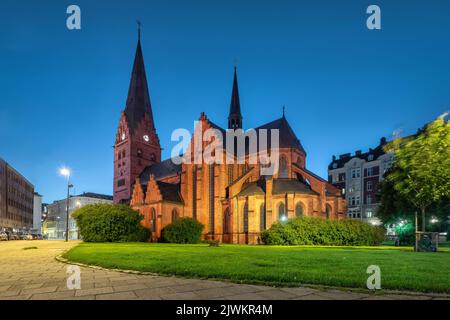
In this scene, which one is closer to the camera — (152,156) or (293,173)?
(293,173)

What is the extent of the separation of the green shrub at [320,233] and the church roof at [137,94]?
141ft

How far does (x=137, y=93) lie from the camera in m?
67.6

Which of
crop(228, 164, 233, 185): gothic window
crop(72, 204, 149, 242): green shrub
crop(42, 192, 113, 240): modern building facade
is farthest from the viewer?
crop(42, 192, 113, 240): modern building facade

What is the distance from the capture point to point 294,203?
40.5 metres

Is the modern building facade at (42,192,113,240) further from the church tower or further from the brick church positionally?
the brick church

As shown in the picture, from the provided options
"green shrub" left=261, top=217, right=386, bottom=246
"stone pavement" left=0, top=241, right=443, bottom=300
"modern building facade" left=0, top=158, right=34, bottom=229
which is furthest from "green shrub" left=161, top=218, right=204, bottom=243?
"modern building facade" left=0, top=158, right=34, bottom=229

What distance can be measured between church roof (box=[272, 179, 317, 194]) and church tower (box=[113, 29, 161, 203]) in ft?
108

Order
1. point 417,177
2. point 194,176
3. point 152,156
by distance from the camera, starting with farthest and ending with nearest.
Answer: point 152,156 → point 194,176 → point 417,177

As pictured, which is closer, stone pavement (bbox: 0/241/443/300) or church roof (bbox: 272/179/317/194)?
stone pavement (bbox: 0/241/443/300)

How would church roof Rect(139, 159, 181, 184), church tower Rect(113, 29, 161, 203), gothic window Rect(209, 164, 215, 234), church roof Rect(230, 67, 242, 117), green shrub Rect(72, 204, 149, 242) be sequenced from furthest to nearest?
church tower Rect(113, 29, 161, 203) → church roof Rect(139, 159, 181, 184) → church roof Rect(230, 67, 242, 117) → gothic window Rect(209, 164, 215, 234) → green shrub Rect(72, 204, 149, 242)

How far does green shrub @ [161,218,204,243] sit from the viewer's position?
1641 inches

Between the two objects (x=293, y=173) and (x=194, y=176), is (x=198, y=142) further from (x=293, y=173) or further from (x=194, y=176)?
(x=293, y=173)

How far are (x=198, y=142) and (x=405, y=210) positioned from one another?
2886cm
